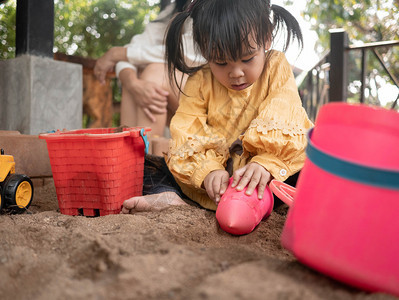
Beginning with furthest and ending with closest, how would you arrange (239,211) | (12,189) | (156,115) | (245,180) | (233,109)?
(156,115) → (233,109) → (12,189) → (245,180) → (239,211)

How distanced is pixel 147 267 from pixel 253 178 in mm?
672

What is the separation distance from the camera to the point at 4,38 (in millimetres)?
3041

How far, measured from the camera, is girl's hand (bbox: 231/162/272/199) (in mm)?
1374

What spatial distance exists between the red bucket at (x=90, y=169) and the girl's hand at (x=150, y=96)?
101 cm

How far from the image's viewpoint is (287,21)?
163 cm

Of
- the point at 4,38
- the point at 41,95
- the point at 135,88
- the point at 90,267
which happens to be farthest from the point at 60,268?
the point at 4,38

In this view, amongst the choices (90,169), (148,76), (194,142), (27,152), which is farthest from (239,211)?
(148,76)

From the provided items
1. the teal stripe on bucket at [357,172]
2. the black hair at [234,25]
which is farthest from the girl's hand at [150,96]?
the teal stripe on bucket at [357,172]

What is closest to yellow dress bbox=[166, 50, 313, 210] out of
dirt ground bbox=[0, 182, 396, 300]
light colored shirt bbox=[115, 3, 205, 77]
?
dirt ground bbox=[0, 182, 396, 300]

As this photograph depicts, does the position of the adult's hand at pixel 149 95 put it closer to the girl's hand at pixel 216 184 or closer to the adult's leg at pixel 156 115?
the adult's leg at pixel 156 115

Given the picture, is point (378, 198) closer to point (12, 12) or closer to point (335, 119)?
point (335, 119)

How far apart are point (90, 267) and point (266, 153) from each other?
0.84m

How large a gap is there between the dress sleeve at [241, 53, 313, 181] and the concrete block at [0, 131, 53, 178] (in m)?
1.21

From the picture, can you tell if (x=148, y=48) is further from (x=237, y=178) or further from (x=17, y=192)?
(x=237, y=178)
